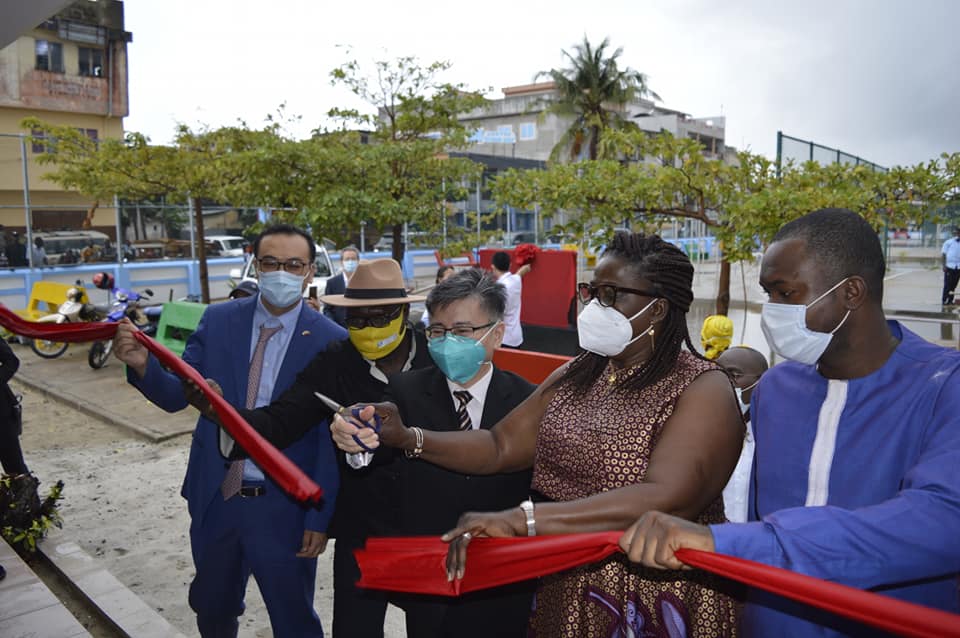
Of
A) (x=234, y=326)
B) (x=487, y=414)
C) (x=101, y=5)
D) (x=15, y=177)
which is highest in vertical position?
(x=101, y=5)

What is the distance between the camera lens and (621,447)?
203 cm

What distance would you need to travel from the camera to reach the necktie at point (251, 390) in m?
3.11

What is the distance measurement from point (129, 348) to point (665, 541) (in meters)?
2.32

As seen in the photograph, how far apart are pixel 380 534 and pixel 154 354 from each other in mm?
1228

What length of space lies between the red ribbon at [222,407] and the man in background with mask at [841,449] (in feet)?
3.44

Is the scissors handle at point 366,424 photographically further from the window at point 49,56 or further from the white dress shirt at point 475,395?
the window at point 49,56

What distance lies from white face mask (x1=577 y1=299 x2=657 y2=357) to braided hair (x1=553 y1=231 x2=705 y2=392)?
7 cm

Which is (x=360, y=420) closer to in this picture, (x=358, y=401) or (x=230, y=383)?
(x=358, y=401)

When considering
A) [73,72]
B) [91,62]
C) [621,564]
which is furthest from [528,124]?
[621,564]

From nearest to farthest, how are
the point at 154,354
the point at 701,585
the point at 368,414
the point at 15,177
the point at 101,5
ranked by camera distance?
1. the point at 701,585
2. the point at 368,414
3. the point at 154,354
4. the point at 15,177
5. the point at 101,5

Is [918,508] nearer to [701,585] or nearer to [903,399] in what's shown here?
[903,399]

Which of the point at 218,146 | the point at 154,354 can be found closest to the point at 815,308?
the point at 154,354

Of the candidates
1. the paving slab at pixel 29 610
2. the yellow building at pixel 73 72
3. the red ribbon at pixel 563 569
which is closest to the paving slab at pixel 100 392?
the paving slab at pixel 29 610

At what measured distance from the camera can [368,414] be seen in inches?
88.6
